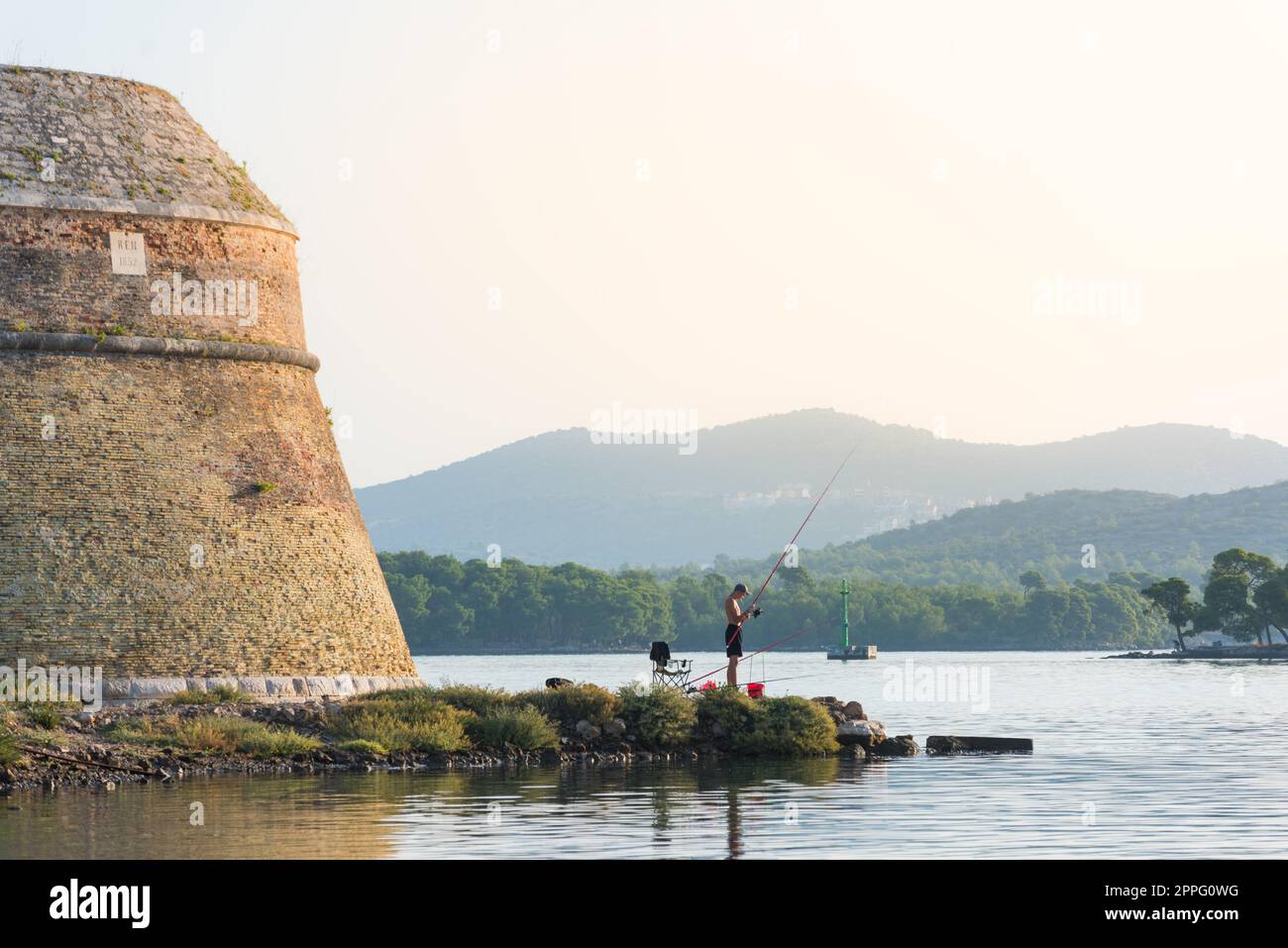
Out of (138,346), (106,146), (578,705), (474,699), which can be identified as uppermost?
(106,146)

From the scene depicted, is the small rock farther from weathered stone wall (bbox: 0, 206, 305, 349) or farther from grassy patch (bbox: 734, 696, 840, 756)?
weathered stone wall (bbox: 0, 206, 305, 349)

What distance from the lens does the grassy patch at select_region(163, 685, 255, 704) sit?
30828mm

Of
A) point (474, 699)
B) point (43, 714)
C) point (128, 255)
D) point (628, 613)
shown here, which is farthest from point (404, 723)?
point (628, 613)

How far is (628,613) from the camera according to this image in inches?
7003

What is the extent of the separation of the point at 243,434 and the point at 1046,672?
262 ft

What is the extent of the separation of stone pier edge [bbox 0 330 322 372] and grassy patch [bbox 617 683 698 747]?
9467 mm

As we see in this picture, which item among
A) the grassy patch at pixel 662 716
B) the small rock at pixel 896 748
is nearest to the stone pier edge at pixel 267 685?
the grassy patch at pixel 662 716

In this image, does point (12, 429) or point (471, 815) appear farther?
point (12, 429)

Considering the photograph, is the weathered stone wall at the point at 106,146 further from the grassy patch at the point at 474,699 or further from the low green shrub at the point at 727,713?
the low green shrub at the point at 727,713

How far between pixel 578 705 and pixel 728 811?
391 inches

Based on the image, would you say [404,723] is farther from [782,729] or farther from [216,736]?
[782,729]
